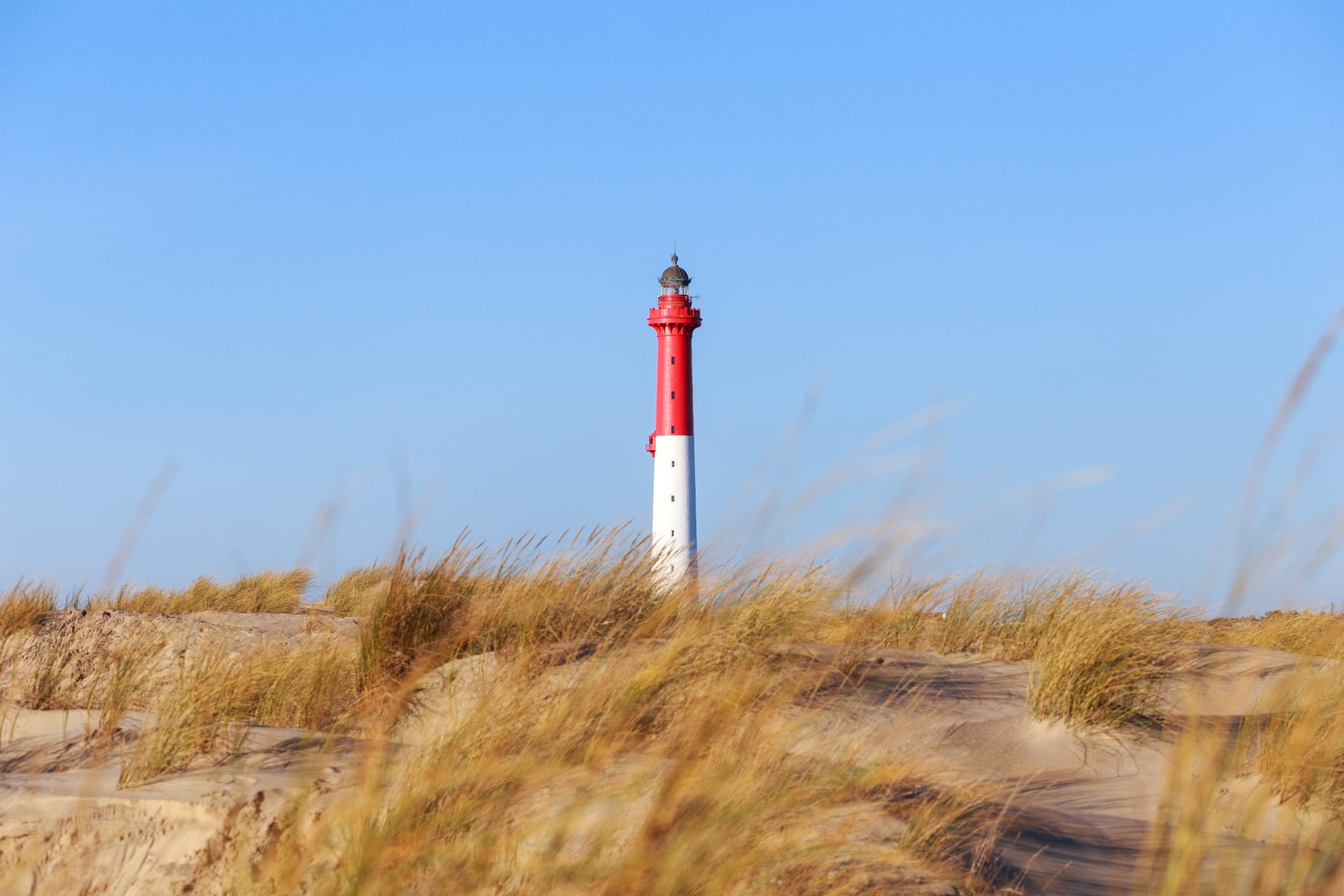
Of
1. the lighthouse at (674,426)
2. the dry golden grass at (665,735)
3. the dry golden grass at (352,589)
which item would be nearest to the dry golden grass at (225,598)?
the dry golden grass at (352,589)

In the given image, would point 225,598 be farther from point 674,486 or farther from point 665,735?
point 674,486

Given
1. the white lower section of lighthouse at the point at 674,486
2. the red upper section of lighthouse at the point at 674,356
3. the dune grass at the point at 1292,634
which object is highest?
the red upper section of lighthouse at the point at 674,356

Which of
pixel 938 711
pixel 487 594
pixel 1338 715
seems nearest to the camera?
pixel 1338 715

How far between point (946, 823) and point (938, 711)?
5.42ft

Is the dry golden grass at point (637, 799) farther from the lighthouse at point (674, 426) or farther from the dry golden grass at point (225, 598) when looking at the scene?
the lighthouse at point (674, 426)

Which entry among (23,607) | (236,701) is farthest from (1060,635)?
(23,607)

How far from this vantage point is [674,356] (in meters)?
20.9

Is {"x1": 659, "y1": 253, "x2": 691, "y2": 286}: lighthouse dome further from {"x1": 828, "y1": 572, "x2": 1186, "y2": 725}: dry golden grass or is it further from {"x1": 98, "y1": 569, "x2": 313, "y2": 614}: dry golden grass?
{"x1": 828, "y1": 572, "x2": 1186, "y2": 725}: dry golden grass

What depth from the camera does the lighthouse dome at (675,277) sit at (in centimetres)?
2198

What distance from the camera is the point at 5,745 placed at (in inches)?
144

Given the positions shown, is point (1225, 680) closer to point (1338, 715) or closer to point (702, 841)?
point (1338, 715)

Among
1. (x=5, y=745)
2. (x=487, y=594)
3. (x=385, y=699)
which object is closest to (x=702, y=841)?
(x=385, y=699)

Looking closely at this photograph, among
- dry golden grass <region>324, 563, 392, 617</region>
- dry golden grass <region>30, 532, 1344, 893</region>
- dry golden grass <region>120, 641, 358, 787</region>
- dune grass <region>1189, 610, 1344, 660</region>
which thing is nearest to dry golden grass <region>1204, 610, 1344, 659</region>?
dune grass <region>1189, 610, 1344, 660</region>

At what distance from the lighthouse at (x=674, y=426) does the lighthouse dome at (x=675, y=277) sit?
562 millimetres
